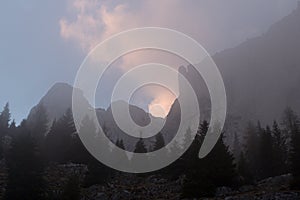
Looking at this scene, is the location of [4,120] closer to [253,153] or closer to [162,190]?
[162,190]

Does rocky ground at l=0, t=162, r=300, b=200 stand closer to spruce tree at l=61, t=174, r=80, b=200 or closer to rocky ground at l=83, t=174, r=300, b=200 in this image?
rocky ground at l=83, t=174, r=300, b=200

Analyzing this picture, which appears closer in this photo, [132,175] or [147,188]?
[147,188]

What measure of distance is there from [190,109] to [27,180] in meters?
158

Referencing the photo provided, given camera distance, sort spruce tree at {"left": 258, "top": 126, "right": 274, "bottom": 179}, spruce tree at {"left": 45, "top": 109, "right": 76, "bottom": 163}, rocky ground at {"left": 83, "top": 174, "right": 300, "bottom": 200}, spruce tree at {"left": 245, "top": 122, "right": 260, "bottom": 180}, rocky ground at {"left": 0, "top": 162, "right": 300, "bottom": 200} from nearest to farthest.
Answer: rocky ground at {"left": 83, "top": 174, "right": 300, "bottom": 200}, rocky ground at {"left": 0, "top": 162, "right": 300, "bottom": 200}, spruce tree at {"left": 258, "top": 126, "right": 274, "bottom": 179}, spruce tree at {"left": 245, "top": 122, "right": 260, "bottom": 180}, spruce tree at {"left": 45, "top": 109, "right": 76, "bottom": 163}

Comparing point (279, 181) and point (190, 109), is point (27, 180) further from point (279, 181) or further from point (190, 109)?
point (190, 109)

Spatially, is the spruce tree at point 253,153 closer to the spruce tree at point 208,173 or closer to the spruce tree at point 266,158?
the spruce tree at point 266,158

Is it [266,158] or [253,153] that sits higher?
[253,153]

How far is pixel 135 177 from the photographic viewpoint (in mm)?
63500

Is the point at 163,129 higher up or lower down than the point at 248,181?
higher up

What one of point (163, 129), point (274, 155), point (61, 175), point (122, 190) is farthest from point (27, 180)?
point (163, 129)

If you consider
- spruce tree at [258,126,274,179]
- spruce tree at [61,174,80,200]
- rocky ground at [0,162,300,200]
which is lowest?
spruce tree at [61,174,80,200]

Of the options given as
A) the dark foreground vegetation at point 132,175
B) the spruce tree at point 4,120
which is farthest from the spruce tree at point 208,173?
the spruce tree at point 4,120

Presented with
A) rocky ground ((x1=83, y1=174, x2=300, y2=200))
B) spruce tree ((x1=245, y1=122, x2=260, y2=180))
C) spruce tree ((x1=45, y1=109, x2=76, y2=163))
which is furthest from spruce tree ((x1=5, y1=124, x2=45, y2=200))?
spruce tree ((x1=245, y1=122, x2=260, y2=180))

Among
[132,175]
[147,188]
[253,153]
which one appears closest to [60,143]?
[132,175]
